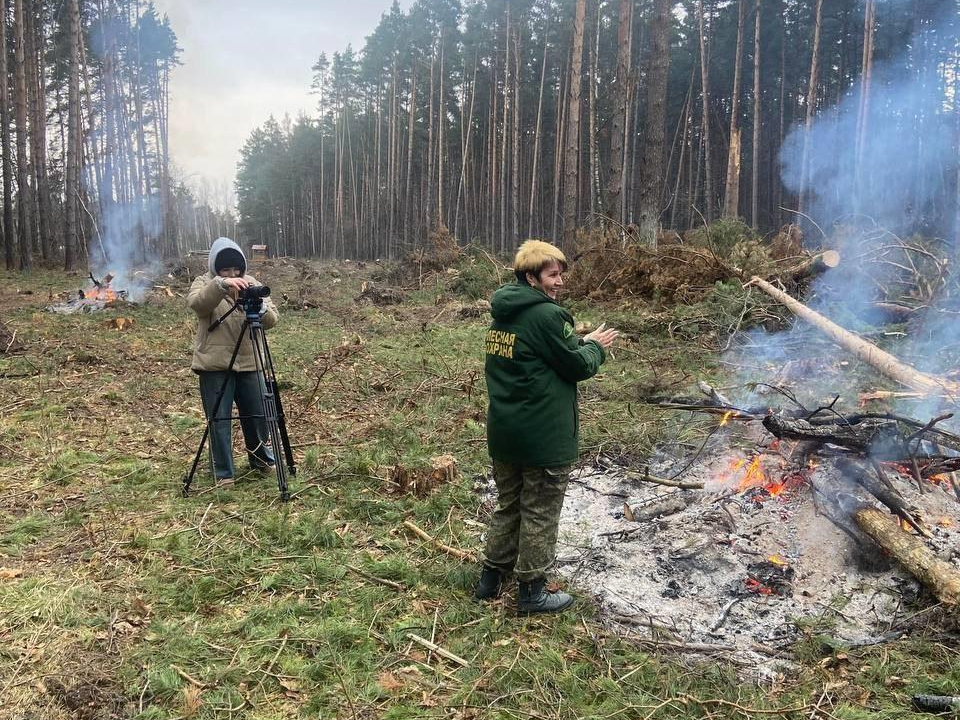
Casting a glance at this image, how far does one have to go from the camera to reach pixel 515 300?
3.18 metres

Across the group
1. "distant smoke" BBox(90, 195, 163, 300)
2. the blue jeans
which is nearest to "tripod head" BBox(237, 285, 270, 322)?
the blue jeans

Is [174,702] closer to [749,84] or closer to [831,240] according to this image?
[831,240]

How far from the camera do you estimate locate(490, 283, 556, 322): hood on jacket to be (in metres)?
3.18

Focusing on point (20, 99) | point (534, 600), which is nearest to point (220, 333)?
point (534, 600)

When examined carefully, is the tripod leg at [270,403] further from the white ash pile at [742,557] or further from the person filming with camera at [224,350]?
the white ash pile at [742,557]

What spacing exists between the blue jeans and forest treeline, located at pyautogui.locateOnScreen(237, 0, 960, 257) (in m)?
9.33

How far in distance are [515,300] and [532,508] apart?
1145 mm

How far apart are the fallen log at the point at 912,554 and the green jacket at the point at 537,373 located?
197 centimetres

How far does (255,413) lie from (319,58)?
198 feet

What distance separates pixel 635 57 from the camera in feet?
117

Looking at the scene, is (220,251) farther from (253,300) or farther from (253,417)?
(253,417)

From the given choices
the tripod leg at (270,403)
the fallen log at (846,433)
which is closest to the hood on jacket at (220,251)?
the tripod leg at (270,403)

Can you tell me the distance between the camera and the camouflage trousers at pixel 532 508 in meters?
3.30

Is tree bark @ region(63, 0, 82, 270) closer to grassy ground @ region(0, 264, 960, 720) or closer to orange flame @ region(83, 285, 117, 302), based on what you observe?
orange flame @ region(83, 285, 117, 302)
